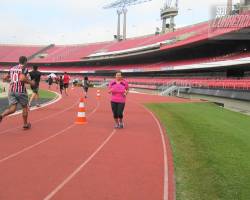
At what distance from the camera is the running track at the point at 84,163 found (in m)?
6.09

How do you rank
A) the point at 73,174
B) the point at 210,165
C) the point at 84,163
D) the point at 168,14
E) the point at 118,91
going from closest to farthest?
the point at 73,174 < the point at 84,163 < the point at 210,165 < the point at 118,91 < the point at 168,14

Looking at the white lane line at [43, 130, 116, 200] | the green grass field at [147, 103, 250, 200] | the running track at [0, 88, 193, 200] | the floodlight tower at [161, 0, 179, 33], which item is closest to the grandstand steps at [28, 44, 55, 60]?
the floodlight tower at [161, 0, 179, 33]

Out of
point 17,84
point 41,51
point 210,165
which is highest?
point 41,51

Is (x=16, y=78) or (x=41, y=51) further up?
(x=41, y=51)

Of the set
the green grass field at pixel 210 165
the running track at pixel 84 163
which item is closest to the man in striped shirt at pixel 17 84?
the running track at pixel 84 163

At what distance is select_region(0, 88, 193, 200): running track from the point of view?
6086 millimetres

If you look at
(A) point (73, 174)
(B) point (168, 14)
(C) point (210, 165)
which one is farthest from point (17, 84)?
(B) point (168, 14)

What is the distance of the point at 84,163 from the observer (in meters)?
7.91

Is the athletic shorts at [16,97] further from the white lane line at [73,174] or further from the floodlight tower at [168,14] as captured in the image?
the floodlight tower at [168,14]

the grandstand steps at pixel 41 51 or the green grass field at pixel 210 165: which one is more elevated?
the grandstand steps at pixel 41 51

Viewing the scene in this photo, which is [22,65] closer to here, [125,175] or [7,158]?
[7,158]

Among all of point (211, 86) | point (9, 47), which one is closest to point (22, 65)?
point (211, 86)

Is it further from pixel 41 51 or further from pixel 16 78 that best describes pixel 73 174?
pixel 41 51

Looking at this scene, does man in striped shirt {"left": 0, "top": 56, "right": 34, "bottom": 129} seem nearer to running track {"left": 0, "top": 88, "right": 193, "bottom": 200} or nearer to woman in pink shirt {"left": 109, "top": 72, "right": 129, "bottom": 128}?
running track {"left": 0, "top": 88, "right": 193, "bottom": 200}
